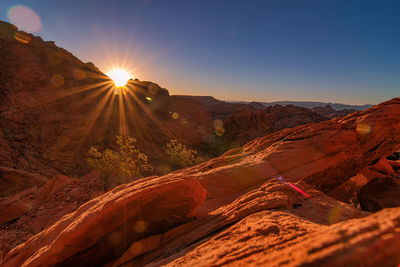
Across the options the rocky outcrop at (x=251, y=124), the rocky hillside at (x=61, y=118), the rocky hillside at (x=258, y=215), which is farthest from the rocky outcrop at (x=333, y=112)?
the rocky hillside at (x=258, y=215)

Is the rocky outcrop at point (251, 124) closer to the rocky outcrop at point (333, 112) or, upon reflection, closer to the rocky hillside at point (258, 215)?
the rocky hillside at point (258, 215)

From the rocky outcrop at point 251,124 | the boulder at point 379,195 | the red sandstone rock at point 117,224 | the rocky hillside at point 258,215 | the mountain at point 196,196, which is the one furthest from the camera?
the rocky outcrop at point 251,124

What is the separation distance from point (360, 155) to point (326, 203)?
5486 millimetres

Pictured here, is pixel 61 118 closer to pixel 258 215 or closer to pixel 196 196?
pixel 196 196

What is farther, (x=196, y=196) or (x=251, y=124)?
(x=251, y=124)

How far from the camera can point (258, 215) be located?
3348 millimetres

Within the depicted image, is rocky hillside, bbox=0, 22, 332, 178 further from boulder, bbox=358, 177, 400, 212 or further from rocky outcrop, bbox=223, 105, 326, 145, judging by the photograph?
boulder, bbox=358, 177, 400, 212

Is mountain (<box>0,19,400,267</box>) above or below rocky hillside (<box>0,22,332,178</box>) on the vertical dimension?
below

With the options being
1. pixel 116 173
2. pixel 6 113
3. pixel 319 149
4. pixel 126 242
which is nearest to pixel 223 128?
pixel 116 173

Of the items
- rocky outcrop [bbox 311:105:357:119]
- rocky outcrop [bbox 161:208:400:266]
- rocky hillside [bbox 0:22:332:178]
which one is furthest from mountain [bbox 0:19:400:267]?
rocky outcrop [bbox 311:105:357:119]

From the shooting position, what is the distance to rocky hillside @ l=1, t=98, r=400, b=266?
1.51 m

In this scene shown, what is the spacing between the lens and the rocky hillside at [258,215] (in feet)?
4.97

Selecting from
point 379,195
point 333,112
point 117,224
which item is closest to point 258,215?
point 117,224

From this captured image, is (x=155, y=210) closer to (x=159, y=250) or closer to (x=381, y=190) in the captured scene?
(x=159, y=250)
